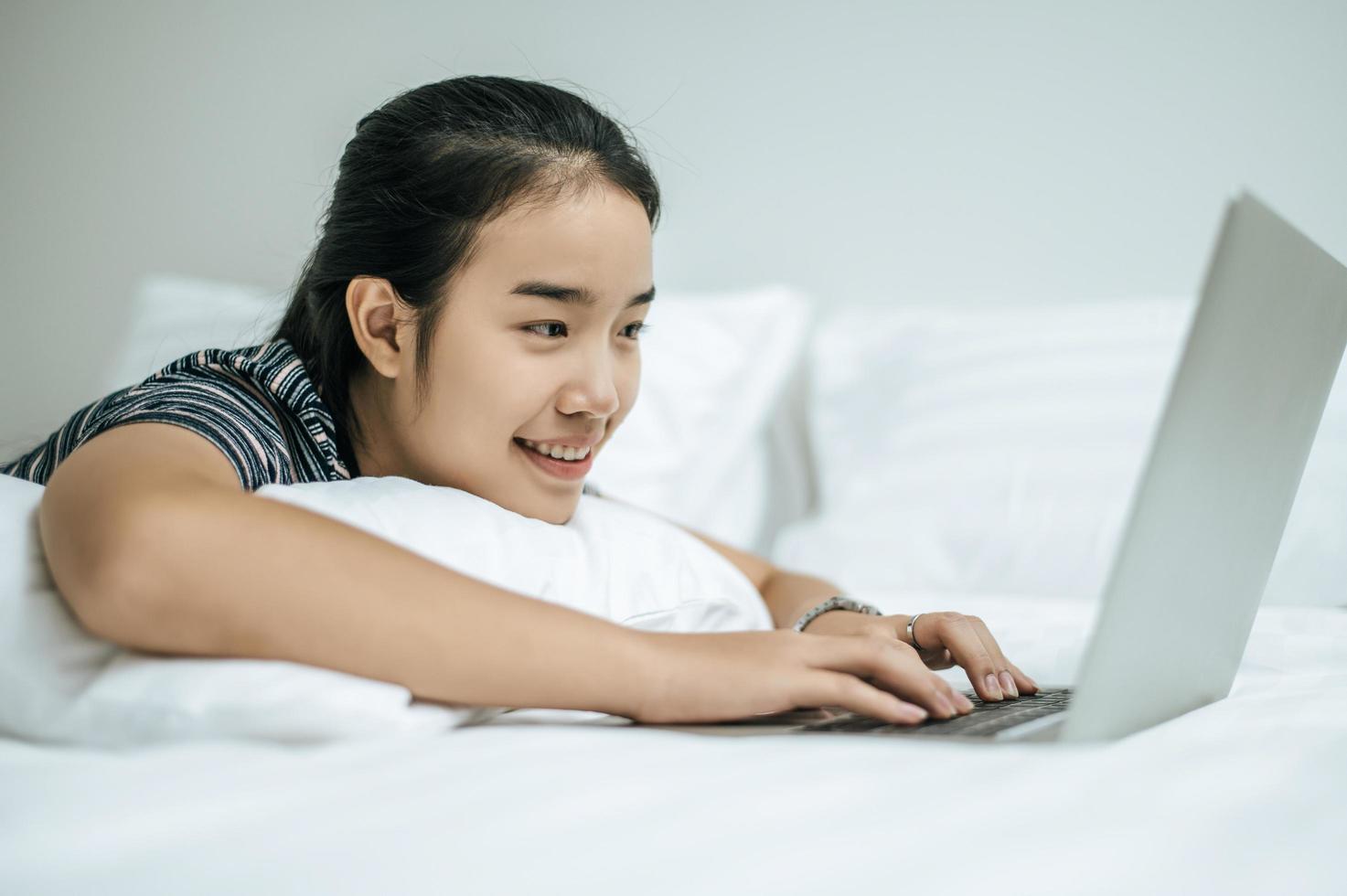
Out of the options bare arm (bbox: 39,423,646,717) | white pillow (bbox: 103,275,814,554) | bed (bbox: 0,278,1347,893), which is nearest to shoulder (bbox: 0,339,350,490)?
bare arm (bbox: 39,423,646,717)

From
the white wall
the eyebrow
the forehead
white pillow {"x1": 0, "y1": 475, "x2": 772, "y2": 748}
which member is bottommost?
white pillow {"x1": 0, "y1": 475, "x2": 772, "y2": 748}

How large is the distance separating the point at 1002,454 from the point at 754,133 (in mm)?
795

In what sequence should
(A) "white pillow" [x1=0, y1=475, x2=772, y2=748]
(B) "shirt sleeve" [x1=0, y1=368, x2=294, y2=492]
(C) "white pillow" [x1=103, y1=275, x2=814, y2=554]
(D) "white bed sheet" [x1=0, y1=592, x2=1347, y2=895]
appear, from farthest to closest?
(C) "white pillow" [x1=103, y1=275, x2=814, y2=554], (B) "shirt sleeve" [x1=0, y1=368, x2=294, y2=492], (A) "white pillow" [x1=0, y1=475, x2=772, y2=748], (D) "white bed sheet" [x1=0, y1=592, x2=1347, y2=895]

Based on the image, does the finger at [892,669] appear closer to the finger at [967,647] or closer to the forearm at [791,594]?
the finger at [967,647]

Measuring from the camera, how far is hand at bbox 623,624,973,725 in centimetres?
63

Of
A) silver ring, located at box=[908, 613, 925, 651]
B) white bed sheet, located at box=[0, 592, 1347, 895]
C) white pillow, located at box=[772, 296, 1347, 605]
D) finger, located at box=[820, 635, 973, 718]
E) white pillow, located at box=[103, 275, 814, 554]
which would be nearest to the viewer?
white bed sheet, located at box=[0, 592, 1347, 895]

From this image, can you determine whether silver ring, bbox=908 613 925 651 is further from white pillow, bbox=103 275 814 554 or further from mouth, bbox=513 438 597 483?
white pillow, bbox=103 275 814 554

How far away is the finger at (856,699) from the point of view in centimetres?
63

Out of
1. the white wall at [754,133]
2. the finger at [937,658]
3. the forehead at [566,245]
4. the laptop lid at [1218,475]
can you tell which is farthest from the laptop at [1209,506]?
the white wall at [754,133]

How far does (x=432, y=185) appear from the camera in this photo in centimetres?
96

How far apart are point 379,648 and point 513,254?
1.41ft

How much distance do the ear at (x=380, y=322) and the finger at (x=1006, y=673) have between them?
21.7 inches

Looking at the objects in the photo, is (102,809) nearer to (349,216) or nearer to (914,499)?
(349,216)

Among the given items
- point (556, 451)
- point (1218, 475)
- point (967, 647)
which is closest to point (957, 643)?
point (967, 647)
